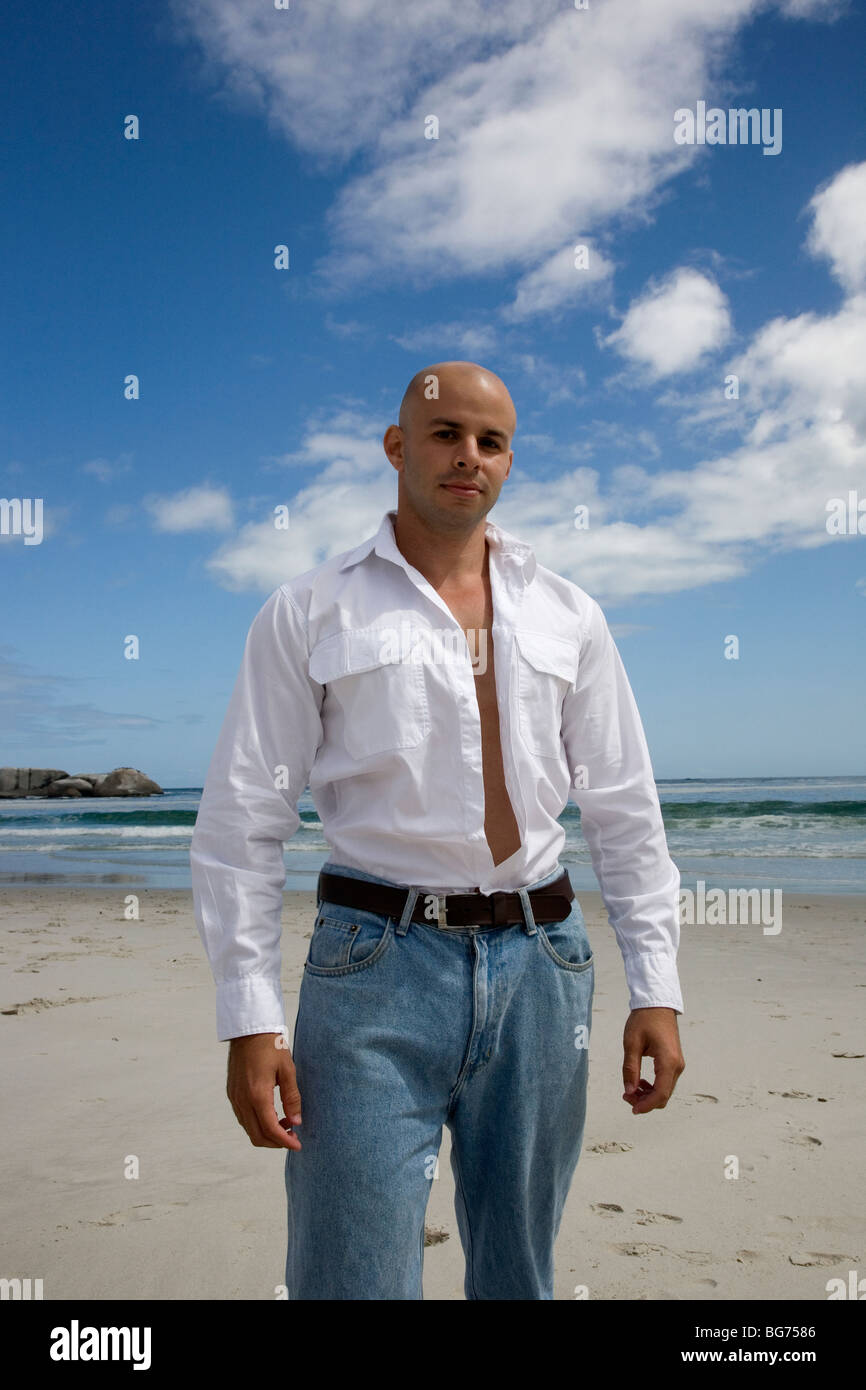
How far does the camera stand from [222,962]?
192 cm

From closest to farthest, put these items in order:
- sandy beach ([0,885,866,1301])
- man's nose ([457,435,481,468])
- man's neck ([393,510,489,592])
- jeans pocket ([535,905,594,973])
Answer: jeans pocket ([535,905,594,973]) < man's nose ([457,435,481,468]) < man's neck ([393,510,489,592]) < sandy beach ([0,885,866,1301])

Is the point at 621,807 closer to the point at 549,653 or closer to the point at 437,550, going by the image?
the point at 549,653

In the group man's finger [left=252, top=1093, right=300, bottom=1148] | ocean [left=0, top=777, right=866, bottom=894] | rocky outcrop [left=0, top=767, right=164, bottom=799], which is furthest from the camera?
rocky outcrop [left=0, top=767, right=164, bottom=799]

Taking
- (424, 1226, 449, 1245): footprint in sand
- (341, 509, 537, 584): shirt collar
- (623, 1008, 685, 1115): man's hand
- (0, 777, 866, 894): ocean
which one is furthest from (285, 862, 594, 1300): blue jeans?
(0, 777, 866, 894): ocean

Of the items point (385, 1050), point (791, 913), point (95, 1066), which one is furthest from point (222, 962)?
point (791, 913)

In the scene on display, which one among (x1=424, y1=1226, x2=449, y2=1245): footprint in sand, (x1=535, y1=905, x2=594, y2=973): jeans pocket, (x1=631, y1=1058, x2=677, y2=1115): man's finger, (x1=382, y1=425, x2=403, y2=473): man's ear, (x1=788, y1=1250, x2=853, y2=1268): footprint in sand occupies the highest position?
(x1=382, y1=425, x2=403, y2=473): man's ear

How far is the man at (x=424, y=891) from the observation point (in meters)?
1.83

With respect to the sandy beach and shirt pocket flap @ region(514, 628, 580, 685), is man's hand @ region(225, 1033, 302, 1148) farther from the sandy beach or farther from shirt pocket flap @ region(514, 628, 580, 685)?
the sandy beach

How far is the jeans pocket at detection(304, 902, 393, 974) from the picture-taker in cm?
187

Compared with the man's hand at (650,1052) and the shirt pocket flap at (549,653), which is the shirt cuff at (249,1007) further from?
the shirt pocket flap at (549,653)

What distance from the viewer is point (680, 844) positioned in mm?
19094

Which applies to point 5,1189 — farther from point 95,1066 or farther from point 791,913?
point 791,913

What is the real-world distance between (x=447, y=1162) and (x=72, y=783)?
156 feet

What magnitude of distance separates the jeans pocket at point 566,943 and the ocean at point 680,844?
20.6 ft
